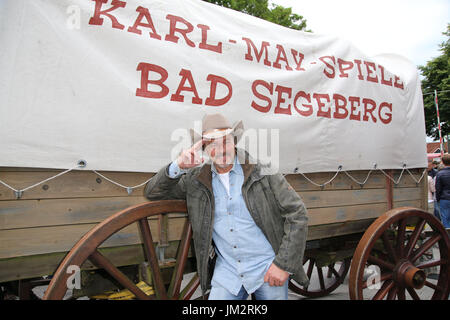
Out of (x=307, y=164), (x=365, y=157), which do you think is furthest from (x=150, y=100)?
(x=365, y=157)

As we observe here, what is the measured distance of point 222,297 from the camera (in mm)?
1751

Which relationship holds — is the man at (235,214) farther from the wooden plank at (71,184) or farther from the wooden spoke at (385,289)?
the wooden spoke at (385,289)

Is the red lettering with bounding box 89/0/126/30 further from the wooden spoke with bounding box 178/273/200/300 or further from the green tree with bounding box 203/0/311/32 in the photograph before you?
the green tree with bounding box 203/0/311/32

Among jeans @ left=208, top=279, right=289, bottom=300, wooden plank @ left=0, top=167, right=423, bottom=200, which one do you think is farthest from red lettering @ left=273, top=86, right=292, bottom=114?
jeans @ left=208, top=279, right=289, bottom=300

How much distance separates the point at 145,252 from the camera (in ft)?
6.14

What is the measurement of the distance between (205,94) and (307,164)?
0.96 meters

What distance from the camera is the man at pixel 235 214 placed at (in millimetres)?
1727

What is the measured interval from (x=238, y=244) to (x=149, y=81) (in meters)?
1.04

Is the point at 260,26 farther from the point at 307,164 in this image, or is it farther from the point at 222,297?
the point at 222,297

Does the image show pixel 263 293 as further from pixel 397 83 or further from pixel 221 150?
pixel 397 83

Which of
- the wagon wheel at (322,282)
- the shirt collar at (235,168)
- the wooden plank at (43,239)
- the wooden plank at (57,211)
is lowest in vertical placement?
the wagon wheel at (322,282)

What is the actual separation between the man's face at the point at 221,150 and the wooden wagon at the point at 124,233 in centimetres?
34

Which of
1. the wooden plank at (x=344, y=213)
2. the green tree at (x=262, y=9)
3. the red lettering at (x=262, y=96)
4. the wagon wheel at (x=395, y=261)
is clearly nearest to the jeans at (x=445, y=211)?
the wooden plank at (x=344, y=213)
